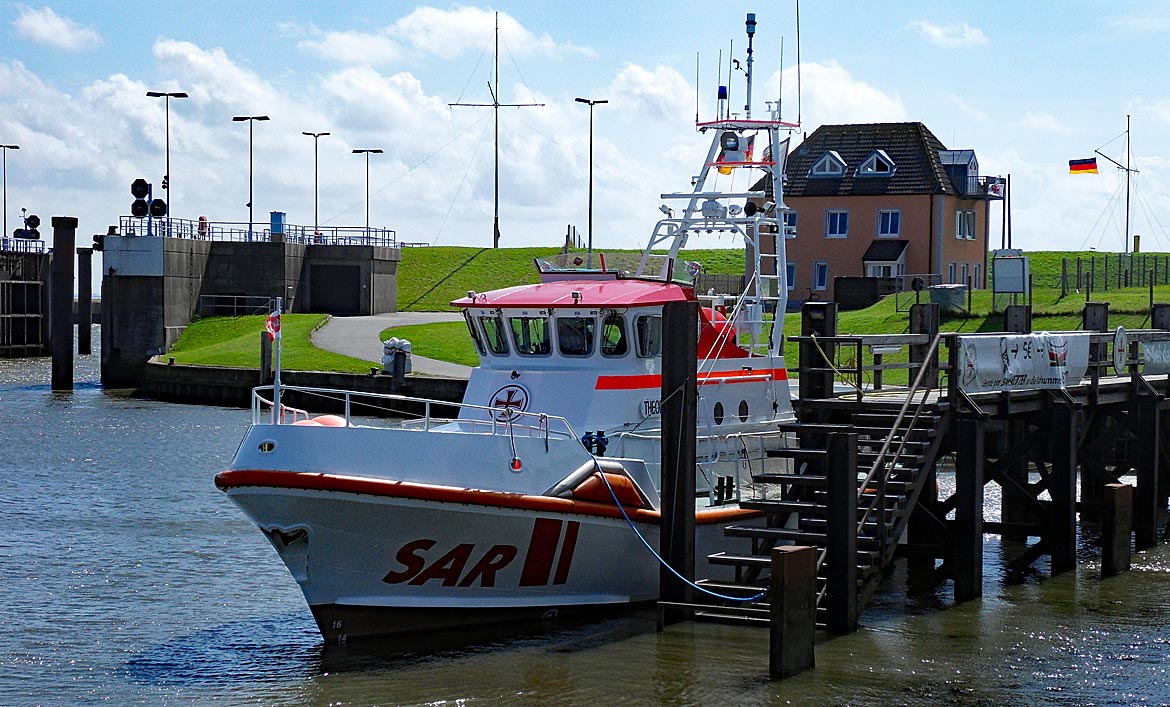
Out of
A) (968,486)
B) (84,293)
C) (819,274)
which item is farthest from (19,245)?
(968,486)

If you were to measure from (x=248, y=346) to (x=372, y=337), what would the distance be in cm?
422

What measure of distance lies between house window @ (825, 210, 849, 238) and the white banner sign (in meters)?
38.5

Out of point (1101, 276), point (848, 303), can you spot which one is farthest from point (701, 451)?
point (1101, 276)

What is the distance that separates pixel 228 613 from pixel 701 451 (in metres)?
5.71

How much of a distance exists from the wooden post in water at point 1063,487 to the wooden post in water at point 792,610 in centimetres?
604

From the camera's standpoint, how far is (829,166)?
58.8 metres

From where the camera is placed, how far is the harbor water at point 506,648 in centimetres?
1370

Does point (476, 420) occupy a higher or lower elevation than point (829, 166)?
lower

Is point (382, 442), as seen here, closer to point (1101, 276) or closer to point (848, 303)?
point (848, 303)

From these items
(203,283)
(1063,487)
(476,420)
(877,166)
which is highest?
(877,166)

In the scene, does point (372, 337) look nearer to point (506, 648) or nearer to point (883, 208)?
point (883, 208)

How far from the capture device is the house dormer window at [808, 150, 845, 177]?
58531 mm

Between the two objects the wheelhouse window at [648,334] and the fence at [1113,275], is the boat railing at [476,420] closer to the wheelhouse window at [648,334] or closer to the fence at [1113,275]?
→ the wheelhouse window at [648,334]

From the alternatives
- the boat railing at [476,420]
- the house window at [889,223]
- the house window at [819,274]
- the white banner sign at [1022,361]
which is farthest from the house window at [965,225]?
the boat railing at [476,420]
